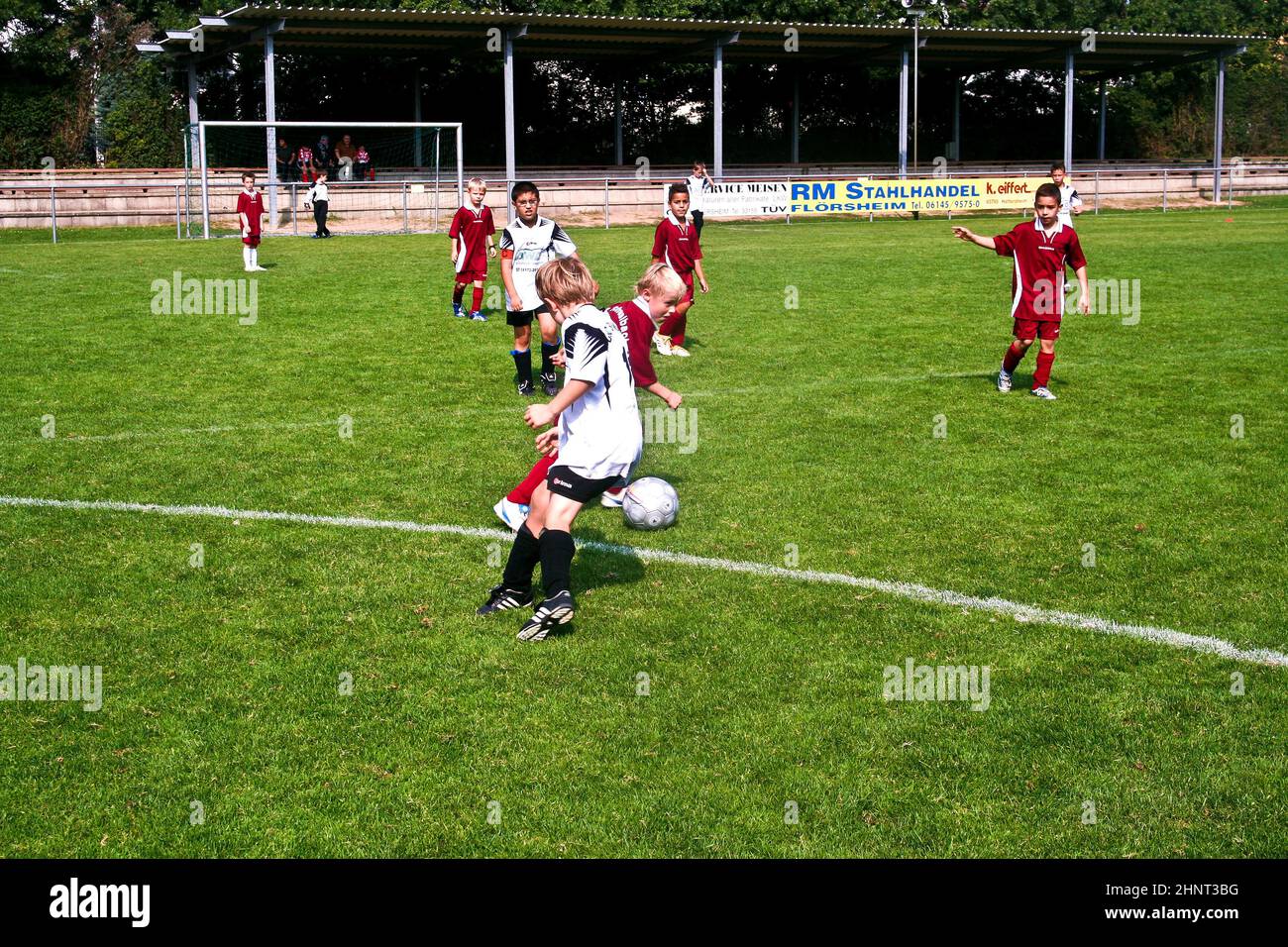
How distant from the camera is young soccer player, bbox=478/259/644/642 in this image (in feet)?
19.3

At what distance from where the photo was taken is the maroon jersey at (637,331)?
741 centimetres

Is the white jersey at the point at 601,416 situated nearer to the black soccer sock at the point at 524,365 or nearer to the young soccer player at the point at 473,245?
the black soccer sock at the point at 524,365

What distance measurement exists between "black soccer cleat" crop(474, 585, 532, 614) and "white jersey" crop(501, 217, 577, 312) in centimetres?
616

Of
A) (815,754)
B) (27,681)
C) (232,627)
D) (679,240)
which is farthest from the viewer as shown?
(679,240)

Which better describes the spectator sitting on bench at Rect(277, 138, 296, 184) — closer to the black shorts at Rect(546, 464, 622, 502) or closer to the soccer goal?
the soccer goal

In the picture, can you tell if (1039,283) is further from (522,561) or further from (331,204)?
(331,204)

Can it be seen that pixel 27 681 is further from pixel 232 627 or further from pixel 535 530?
pixel 535 530

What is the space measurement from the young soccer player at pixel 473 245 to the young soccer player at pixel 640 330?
29.9ft

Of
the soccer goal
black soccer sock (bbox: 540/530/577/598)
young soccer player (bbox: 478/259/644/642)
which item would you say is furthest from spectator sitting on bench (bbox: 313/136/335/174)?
black soccer sock (bbox: 540/530/577/598)

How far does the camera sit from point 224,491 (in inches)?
330

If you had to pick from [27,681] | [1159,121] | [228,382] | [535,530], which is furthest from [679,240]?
[1159,121]

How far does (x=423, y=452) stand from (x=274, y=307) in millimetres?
8572
